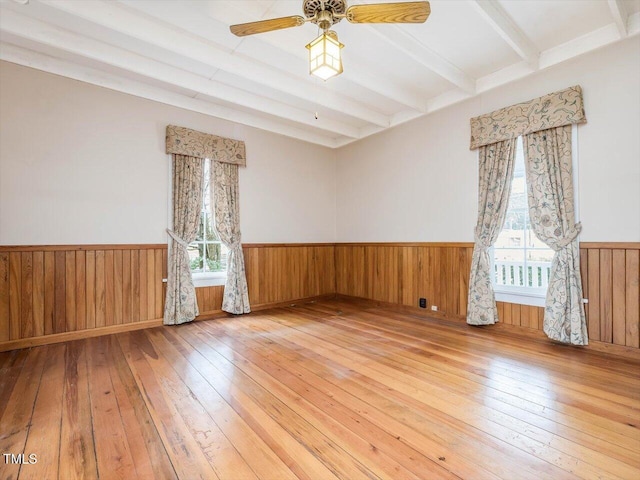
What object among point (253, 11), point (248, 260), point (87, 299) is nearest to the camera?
point (253, 11)

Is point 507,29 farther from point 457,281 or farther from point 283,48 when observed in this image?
point 457,281

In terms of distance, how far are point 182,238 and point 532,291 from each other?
14.3ft

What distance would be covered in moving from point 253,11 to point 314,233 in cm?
366

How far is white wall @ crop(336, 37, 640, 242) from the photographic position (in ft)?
9.53

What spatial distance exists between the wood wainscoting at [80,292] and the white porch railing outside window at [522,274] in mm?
3801

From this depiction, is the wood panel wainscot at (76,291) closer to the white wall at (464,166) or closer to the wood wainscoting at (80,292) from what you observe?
the wood wainscoting at (80,292)

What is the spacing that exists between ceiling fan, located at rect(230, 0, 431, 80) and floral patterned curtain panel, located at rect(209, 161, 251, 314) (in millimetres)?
2579

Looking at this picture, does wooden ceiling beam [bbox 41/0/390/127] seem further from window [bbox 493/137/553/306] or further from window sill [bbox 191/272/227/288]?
window sill [bbox 191/272/227/288]

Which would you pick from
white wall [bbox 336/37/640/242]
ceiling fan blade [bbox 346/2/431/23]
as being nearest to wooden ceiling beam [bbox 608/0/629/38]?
white wall [bbox 336/37/640/242]

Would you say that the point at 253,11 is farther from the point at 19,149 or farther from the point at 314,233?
the point at 314,233

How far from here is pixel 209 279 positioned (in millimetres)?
4488

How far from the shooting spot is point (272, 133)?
16.9 ft

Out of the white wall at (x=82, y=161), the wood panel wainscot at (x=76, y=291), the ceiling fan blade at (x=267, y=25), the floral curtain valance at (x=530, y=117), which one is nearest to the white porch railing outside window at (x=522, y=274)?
the floral curtain valance at (x=530, y=117)

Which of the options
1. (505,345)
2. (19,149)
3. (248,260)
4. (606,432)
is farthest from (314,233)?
(606,432)
